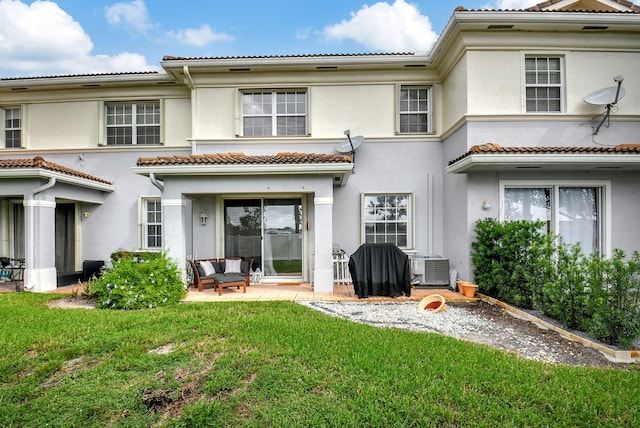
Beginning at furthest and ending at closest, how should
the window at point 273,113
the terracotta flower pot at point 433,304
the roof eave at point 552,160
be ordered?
the window at point 273,113
the roof eave at point 552,160
the terracotta flower pot at point 433,304

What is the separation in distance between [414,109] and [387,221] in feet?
12.3

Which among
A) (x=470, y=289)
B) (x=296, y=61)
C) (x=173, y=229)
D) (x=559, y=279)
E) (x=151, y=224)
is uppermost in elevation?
(x=296, y=61)

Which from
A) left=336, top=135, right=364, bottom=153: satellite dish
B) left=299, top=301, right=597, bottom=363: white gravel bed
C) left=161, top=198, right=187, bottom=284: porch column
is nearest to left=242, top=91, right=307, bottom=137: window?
left=336, top=135, right=364, bottom=153: satellite dish

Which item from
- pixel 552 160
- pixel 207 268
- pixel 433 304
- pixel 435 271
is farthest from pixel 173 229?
pixel 552 160

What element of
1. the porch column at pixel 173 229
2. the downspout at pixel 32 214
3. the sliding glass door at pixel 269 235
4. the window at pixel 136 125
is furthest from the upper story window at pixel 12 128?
the sliding glass door at pixel 269 235

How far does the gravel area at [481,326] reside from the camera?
486 centimetres

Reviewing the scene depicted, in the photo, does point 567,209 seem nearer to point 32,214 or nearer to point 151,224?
point 151,224

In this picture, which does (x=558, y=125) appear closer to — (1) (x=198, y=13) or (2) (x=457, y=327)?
(2) (x=457, y=327)

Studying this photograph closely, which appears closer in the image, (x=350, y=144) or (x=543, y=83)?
(x=543, y=83)

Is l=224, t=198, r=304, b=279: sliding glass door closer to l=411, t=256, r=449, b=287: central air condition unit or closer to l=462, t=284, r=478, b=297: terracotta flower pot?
l=411, t=256, r=449, b=287: central air condition unit

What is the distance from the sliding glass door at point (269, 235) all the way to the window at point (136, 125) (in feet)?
12.7

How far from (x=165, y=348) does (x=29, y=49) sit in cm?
2096

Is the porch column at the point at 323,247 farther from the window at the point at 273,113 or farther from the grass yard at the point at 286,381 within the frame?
the window at the point at 273,113

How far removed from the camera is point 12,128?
11.9m
